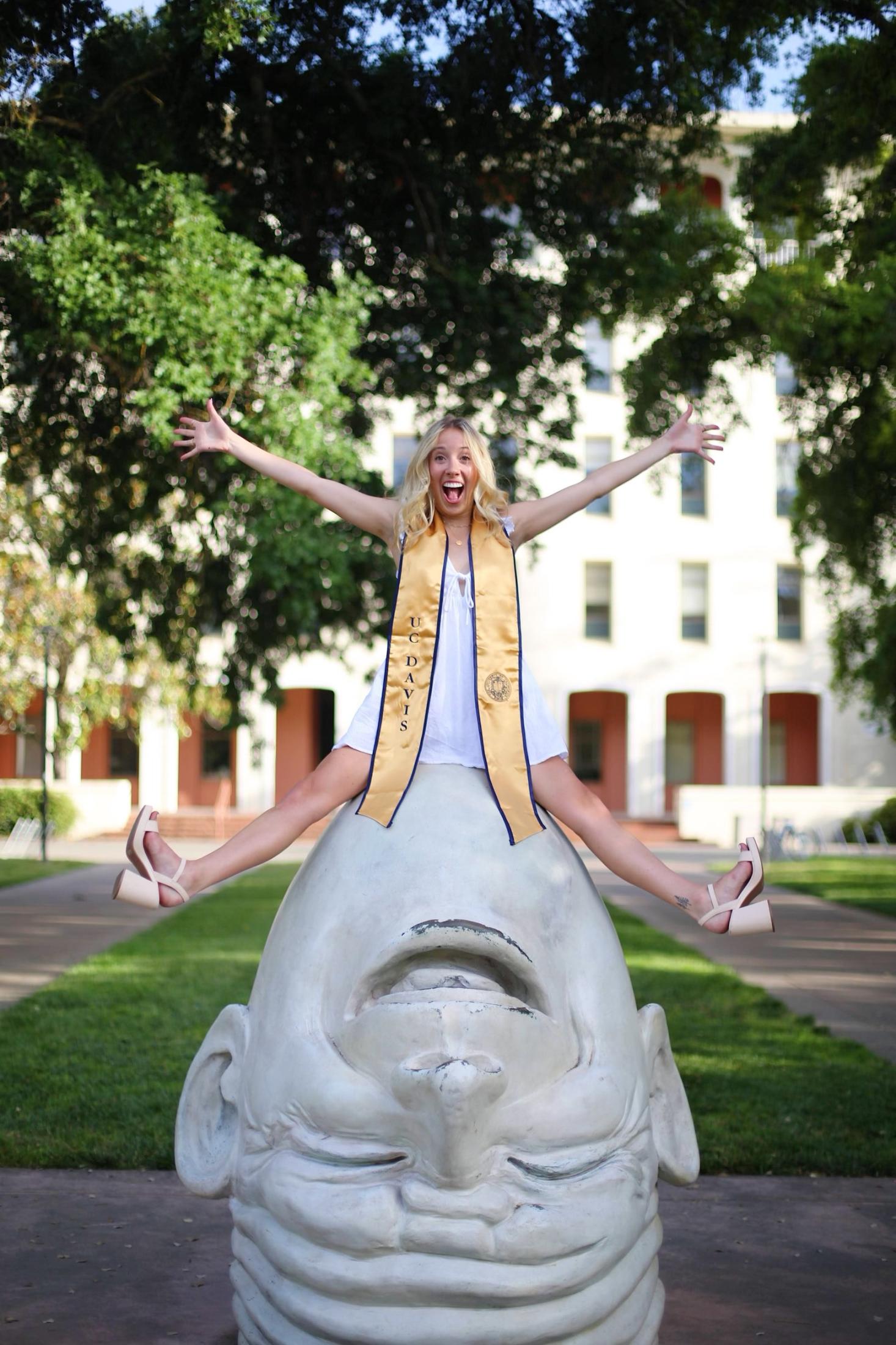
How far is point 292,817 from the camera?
11.9 ft

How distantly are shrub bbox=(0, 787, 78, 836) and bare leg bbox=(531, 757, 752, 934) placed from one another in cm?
3070

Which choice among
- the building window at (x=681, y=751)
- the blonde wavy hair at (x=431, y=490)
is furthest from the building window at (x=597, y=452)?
the blonde wavy hair at (x=431, y=490)

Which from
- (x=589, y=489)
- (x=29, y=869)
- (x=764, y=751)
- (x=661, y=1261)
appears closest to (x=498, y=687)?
(x=589, y=489)

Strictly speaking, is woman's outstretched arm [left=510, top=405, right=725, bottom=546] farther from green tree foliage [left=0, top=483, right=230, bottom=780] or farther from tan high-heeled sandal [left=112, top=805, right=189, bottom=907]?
green tree foliage [left=0, top=483, right=230, bottom=780]

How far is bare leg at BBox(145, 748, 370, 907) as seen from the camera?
3578 millimetres

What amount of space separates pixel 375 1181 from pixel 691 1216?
2949mm

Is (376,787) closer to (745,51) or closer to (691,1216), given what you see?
(691,1216)

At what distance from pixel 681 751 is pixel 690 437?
1448 inches

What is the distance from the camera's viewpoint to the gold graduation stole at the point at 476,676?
11.4 ft

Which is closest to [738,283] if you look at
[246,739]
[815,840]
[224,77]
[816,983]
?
[224,77]

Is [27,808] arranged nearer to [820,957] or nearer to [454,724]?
[820,957]

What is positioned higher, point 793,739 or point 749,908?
point 793,739

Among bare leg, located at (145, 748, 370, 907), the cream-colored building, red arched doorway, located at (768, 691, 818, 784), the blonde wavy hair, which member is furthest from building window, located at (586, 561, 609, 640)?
bare leg, located at (145, 748, 370, 907)

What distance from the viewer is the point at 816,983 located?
463 inches
